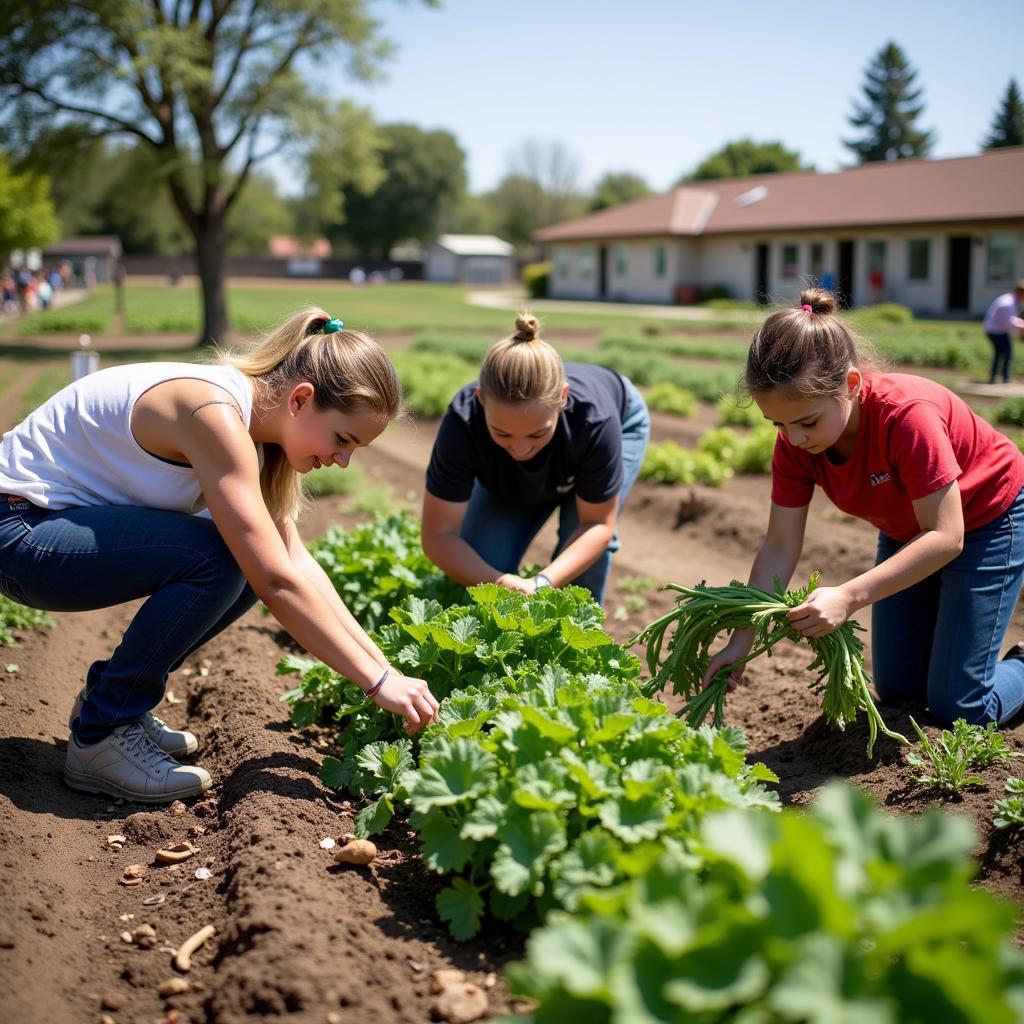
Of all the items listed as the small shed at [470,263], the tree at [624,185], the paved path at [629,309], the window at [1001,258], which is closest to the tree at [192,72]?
the paved path at [629,309]

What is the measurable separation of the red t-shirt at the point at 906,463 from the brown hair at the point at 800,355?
9.8 inches

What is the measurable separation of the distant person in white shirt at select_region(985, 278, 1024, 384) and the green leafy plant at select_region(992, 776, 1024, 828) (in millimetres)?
13480

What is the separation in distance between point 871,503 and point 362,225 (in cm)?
8023

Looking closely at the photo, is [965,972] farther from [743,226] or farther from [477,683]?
[743,226]

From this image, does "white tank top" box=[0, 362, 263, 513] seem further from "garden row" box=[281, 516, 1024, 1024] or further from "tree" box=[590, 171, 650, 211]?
"tree" box=[590, 171, 650, 211]

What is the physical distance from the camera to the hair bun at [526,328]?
3.92 m

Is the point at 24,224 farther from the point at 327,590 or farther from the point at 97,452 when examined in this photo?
the point at 327,590

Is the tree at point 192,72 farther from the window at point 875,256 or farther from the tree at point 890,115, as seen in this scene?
the tree at point 890,115

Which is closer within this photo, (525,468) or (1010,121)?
(525,468)

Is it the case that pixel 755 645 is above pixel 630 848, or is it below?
above

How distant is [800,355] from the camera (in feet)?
10.6

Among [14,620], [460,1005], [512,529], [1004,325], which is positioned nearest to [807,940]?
[460,1005]

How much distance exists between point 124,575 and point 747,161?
7495 centimetres

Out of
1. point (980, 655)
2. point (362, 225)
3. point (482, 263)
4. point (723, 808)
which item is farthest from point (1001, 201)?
point (362, 225)
